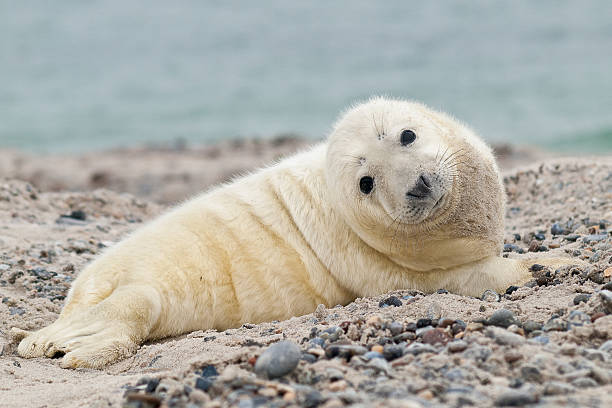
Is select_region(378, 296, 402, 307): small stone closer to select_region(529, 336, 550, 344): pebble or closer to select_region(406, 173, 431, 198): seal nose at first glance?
select_region(406, 173, 431, 198): seal nose

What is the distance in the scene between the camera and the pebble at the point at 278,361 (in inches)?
111

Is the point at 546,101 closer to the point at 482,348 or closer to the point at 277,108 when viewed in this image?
the point at 277,108

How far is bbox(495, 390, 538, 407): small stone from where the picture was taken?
7.78 ft

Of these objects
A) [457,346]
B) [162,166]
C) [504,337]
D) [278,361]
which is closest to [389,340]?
[457,346]

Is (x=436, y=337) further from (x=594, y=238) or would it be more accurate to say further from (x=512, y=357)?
(x=594, y=238)

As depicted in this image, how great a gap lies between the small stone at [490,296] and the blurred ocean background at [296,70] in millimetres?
11301

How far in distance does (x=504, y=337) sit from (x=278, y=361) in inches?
33.7

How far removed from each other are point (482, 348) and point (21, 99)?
22.4 m

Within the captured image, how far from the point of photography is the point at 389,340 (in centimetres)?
322

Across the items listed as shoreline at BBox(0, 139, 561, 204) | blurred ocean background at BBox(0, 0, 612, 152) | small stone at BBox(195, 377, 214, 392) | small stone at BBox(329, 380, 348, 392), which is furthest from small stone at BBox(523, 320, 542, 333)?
blurred ocean background at BBox(0, 0, 612, 152)

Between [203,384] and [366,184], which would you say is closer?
[203,384]

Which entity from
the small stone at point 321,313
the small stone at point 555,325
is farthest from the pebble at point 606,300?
the small stone at point 321,313

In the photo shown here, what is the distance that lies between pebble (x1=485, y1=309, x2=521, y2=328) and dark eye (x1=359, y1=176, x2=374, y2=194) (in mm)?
1295

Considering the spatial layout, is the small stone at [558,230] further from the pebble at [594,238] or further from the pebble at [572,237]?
the pebble at [594,238]
